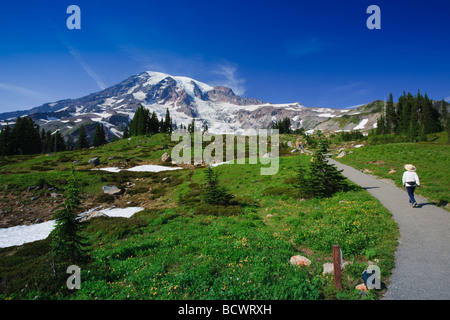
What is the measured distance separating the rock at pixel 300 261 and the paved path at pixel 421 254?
255 cm

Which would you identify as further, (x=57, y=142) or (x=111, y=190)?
(x=57, y=142)

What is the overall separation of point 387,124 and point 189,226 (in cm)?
13106

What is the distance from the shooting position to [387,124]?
10538cm

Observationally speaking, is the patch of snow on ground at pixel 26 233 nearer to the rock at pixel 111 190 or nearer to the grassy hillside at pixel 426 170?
the rock at pixel 111 190

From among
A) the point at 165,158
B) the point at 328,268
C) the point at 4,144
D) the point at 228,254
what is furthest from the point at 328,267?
the point at 4,144

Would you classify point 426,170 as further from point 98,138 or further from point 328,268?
point 98,138

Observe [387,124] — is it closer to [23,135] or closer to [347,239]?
[347,239]

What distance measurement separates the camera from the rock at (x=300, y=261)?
309 inches

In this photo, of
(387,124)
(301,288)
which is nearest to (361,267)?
(301,288)

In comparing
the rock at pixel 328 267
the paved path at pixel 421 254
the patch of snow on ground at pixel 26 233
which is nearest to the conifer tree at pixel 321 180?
the paved path at pixel 421 254

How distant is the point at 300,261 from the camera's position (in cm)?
794

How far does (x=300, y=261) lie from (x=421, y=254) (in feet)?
15.7

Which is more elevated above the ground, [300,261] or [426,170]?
[426,170]
